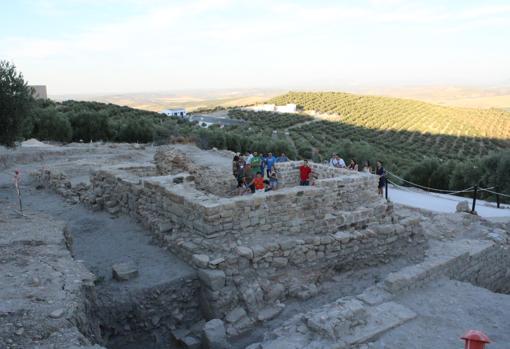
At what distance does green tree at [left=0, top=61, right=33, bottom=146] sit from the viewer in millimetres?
11562

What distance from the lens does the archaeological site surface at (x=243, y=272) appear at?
5590 mm

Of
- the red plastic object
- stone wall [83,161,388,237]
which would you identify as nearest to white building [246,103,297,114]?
stone wall [83,161,388,237]

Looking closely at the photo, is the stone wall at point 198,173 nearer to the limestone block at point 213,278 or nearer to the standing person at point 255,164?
the standing person at point 255,164

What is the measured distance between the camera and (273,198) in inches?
320

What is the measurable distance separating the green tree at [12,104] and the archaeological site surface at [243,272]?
2.56 metres


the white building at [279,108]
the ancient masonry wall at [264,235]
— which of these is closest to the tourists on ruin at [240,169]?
the ancient masonry wall at [264,235]

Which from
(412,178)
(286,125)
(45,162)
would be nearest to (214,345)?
(45,162)

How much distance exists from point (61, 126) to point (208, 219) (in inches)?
1025

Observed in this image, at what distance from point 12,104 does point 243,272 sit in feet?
28.1

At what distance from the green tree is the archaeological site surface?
2.56 m

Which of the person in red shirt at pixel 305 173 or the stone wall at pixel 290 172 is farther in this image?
the stone wall at pixel 290 172

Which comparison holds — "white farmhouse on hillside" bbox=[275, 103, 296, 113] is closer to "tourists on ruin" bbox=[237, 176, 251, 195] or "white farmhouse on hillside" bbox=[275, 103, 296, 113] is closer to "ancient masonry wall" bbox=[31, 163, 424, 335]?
"tourists on ruin" bbox=[237, 176, 251, 195]

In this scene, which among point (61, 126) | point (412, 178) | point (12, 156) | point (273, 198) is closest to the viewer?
point (273, 198)

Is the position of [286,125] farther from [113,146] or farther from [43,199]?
[43,199]
